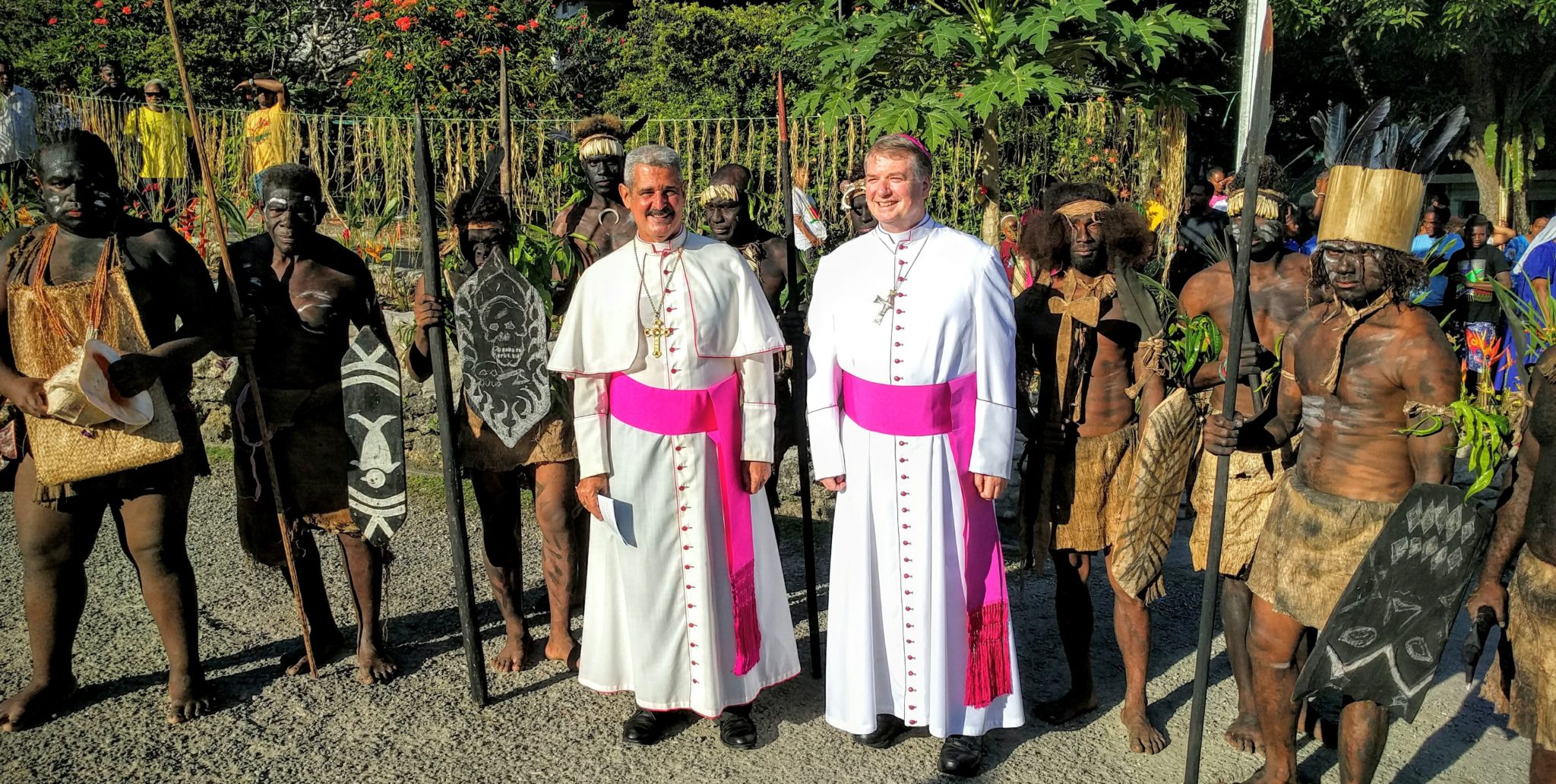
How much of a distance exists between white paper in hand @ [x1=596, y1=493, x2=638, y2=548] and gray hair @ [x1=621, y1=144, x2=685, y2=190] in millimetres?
1134

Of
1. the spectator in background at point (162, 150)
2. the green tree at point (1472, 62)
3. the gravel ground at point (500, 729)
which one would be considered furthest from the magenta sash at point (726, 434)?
the green tree at point (1472, 62)

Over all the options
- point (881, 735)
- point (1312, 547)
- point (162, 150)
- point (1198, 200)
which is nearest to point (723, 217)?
point (881, 735)

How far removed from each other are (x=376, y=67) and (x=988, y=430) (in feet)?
28.0

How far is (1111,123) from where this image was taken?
922cm

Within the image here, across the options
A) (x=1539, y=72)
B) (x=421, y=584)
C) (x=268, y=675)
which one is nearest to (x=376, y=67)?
(x=421, y=584)

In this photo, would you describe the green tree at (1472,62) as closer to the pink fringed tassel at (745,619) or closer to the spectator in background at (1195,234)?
the spectator in background at (1195,234)

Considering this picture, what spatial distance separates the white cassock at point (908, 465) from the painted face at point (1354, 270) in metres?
1.06

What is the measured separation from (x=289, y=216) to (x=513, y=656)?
2031 mm

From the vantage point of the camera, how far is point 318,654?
512cm

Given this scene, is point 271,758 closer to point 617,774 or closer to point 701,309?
point 617,774

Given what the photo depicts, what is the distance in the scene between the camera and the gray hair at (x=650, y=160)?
4133 millimetres

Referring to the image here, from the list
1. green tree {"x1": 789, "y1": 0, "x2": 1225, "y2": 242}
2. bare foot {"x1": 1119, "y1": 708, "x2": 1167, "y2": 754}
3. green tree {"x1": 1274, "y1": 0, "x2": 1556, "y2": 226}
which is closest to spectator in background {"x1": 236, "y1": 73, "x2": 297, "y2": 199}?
green tree {"x1": 789, "y1": 0, "x2": 1225, "y2": 242}

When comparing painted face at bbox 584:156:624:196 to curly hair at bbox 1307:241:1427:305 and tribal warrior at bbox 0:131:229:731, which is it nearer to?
tribal warrior at bbox 0:131:229:731

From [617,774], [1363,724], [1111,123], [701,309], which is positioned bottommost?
[617,774]
